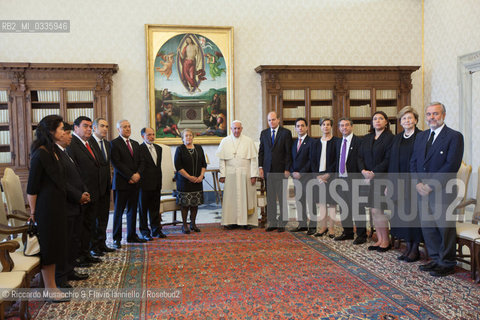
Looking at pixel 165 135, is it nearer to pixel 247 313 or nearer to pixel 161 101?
pixel 161 101

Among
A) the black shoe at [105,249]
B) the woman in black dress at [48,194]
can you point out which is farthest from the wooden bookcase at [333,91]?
the woman in black dress at [48,194]

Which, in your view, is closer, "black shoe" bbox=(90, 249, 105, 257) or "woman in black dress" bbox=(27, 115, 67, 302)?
"woman in black dress" bbox=(27, 115, 67, 302)

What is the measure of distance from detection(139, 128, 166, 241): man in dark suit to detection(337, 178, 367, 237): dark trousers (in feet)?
8.33

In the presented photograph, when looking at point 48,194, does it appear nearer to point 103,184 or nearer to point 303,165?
point 103,184

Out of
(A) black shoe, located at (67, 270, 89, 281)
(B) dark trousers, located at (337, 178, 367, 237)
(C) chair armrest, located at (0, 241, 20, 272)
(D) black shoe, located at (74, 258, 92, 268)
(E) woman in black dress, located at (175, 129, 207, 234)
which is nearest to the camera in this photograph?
(C) chair armrest, located at (0, 241, 20, 272)

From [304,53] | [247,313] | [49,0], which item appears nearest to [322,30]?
[304,53]

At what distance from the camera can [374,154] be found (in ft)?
15.9

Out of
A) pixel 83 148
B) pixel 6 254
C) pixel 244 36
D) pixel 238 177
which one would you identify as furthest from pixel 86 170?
pixel 244 36

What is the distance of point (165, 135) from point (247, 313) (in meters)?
6.03

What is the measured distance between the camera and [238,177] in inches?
254

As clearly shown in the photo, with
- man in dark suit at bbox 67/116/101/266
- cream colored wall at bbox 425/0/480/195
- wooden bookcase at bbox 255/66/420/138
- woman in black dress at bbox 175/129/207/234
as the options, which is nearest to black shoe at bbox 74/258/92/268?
man in dark suit at bbox 67/116/101/266

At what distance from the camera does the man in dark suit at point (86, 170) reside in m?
4.41

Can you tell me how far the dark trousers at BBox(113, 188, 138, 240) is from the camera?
17.1 ft

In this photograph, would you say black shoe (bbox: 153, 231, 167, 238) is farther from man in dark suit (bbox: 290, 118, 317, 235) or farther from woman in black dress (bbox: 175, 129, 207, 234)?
man in dark suit (bbox: 290, 118, 317, 235)
